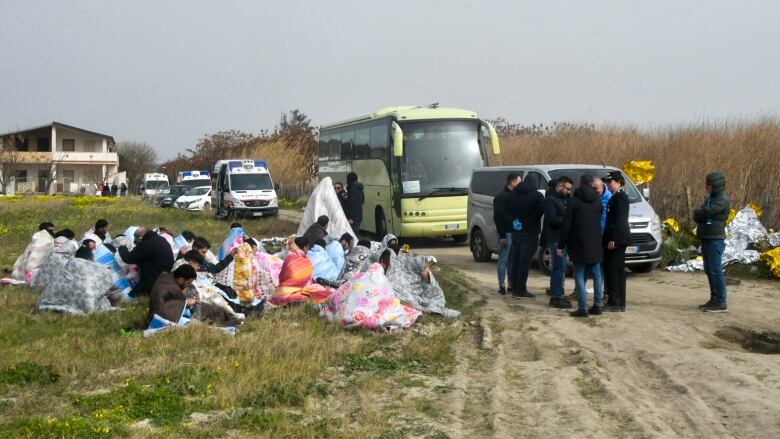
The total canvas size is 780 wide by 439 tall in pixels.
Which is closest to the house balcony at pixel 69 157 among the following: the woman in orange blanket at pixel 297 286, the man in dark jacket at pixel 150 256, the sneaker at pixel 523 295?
the man in dark jacket at pixel 150 256

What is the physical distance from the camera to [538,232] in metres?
11.5

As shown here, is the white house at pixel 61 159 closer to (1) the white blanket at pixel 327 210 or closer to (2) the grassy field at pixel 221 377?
(1) the white blanket at pixel 327 210

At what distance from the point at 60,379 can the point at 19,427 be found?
5.18 ft

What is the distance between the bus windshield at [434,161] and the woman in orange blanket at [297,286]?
8.22 m

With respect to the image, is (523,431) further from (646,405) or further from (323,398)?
(323,398)

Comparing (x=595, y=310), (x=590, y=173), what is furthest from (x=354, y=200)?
(x=595, y=310)

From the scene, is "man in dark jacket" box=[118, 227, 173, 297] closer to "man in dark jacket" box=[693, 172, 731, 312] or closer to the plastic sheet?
"man in dark jacket" box=[693, 172, 731, 312]

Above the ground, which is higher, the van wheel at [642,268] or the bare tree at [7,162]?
the bare tree at [7,162]

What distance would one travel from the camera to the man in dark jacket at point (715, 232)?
1045 cm

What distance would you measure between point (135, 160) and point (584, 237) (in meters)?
89.8

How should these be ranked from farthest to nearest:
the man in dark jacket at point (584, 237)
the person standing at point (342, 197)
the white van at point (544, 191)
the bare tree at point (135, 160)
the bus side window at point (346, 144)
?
the bare tree at point (135, 160) → the bus side window at point (346, 144) → the person standing at point (342, 197) → the white van at point (544, 191) → the man in dark jacket at point (584, 237)

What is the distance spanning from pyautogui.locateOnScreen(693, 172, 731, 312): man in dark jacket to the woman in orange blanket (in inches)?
197

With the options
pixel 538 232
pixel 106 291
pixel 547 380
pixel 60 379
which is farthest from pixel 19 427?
pixel 538 232

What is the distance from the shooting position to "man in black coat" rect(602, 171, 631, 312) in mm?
10289
